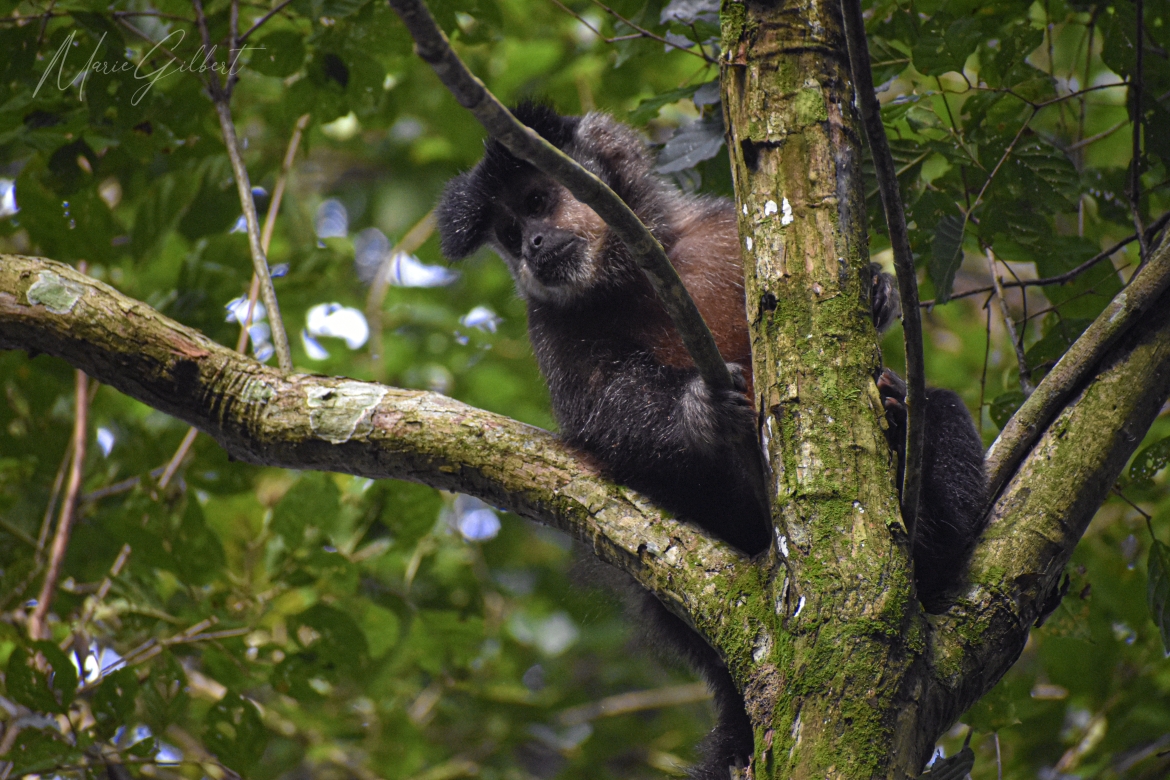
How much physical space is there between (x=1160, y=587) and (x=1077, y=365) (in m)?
0.77

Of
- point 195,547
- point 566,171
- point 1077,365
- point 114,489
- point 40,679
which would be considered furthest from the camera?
point 114,489

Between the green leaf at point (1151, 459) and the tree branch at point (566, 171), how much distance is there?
1356 millimetres

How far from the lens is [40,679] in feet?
10.8

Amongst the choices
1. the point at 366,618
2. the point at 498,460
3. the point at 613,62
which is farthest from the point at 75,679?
the point at 613,62

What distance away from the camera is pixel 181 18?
374cm

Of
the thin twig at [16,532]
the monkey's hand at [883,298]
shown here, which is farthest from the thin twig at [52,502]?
the monkey's hand at [883,298]

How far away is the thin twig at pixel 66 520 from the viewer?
3.94 meters

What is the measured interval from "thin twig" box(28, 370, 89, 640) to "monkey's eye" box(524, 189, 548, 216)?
2025 millimetres

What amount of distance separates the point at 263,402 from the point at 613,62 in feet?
8.76

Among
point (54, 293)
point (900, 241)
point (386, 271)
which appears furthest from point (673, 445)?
point (386, 271)

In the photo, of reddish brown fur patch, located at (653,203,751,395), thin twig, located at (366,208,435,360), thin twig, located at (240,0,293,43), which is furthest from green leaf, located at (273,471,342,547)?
thin twig, located at (366,208,435,360)

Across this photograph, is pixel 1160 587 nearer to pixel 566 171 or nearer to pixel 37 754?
pixel 566 171

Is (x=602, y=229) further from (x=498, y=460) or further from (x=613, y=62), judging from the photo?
(x=498, y=460)

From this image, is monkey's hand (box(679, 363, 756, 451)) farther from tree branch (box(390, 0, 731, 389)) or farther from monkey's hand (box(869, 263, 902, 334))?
monkey's hand (box(869, 263, 902, 334))
